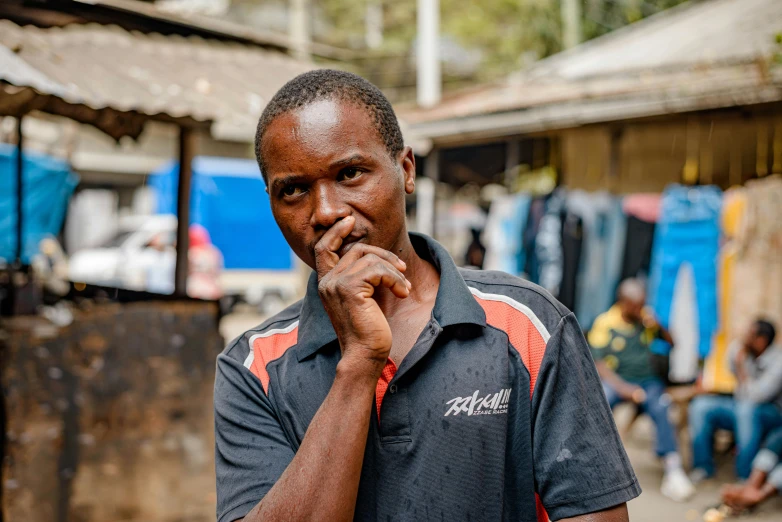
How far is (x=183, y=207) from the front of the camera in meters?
5.53

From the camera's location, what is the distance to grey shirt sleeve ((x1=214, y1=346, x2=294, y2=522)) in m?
1.41

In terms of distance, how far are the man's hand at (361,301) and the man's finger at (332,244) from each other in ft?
0.15

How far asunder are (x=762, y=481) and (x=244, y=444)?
18.4ft

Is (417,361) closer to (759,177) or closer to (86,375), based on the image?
(86,375)

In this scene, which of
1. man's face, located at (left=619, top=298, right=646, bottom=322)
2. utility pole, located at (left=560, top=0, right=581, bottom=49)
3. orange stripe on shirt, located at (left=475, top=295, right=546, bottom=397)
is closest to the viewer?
orange stripe on shirt, located at (left=475, top=295, right=546, bottom=397)

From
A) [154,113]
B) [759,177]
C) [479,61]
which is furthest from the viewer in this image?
[479,61]

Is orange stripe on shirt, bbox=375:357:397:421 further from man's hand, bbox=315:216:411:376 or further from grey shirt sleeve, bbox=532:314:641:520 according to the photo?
grey shirt sleeve, bbox=532:314:641:520

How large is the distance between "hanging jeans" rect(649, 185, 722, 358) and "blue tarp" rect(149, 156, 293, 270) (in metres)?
11.5

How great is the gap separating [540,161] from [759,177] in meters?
2.66

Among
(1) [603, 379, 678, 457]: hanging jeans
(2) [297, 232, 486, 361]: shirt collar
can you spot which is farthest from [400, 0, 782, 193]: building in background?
(2) [297, 232, 486, 361]: shirt collar

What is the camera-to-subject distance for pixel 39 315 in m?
4.90

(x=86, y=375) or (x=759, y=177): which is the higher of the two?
(x=759, y=177)

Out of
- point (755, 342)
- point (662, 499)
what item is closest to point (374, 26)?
point (755, 342)

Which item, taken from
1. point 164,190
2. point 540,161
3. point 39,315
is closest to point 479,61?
point 164,190
